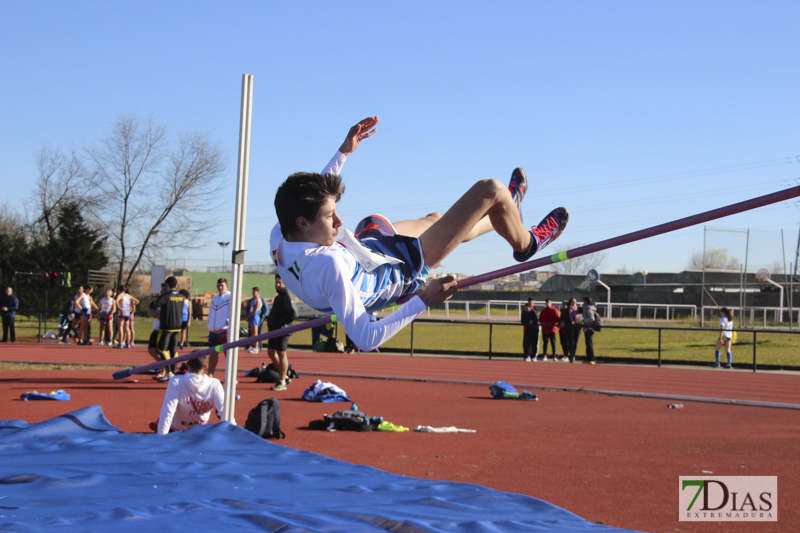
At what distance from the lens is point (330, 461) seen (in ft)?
17.3

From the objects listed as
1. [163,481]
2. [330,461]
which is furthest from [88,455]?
[330,461]

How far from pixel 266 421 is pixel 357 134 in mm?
3536

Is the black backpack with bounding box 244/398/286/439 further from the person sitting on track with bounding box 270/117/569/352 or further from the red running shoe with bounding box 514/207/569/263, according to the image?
the red running shoe with bounding box 514/207/569/263

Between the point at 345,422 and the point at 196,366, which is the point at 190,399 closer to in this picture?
the point at 196,366

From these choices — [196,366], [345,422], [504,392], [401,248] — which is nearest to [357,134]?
[401,248]

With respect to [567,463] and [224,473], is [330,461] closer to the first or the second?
[224,473]

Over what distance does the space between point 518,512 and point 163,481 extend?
2.14 m

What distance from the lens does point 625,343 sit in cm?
2172

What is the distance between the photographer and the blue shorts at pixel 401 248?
3525 mm

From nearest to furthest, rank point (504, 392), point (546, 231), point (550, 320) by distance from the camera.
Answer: point (546, 231)
point (504, 392)
point (550, 320)

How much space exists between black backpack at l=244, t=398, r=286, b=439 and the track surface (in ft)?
0.51

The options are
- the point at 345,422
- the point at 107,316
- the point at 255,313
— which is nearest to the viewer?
the point at 345,422

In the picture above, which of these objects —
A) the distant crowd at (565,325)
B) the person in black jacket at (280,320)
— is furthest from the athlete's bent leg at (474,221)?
the distant crowd at (565,325)

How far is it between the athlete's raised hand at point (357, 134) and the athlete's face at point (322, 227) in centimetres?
71
